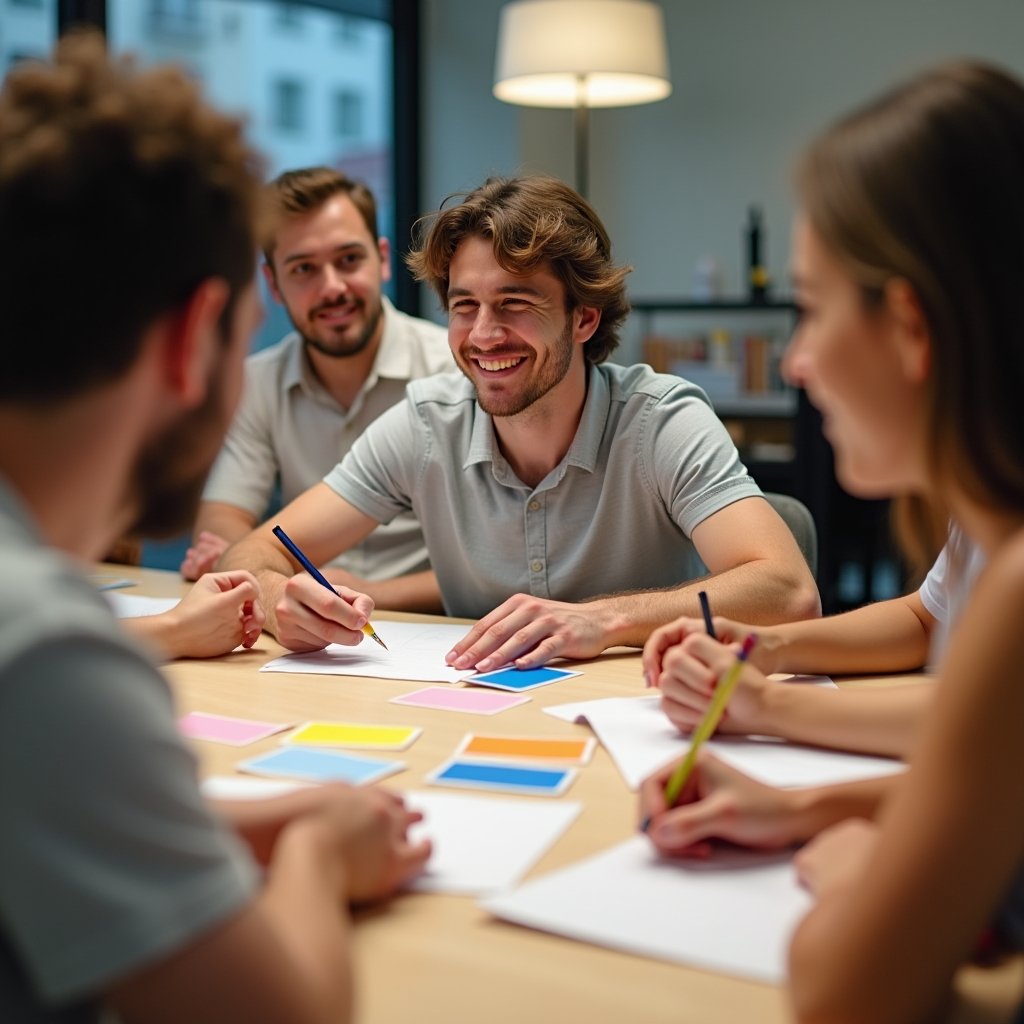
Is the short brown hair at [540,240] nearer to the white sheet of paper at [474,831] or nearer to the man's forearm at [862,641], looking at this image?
the man's forearm at [862,641]

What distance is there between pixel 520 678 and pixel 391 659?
8.5 inches

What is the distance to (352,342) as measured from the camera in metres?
2.95

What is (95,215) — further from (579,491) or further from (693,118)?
(693,118)

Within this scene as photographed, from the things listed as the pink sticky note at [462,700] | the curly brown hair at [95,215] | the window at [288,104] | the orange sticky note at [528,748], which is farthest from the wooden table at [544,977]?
the window at [288,104]

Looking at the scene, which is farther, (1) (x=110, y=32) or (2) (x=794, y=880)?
(1) (x=110, y=32)

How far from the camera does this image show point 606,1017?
0.80 metres

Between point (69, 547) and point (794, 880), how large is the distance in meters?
0.61

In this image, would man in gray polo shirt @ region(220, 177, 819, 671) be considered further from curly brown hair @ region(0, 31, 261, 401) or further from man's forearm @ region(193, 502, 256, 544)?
curly brown hair @ region(0, 31, 261, 401)

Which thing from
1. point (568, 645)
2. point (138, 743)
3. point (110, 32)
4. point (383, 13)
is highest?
point (383, 13)

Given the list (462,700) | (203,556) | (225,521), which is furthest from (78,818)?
(225,521)

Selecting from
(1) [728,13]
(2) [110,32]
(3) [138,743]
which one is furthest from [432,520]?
(1) [728,13]

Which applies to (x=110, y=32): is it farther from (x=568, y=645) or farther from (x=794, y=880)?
(x=794, y=880)

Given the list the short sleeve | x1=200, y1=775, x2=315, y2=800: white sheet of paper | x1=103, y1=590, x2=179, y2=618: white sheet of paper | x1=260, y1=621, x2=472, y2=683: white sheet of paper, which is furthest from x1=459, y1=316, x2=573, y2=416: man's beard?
x1=200, y1=775, x2=315, y2=800: white sheet of paper

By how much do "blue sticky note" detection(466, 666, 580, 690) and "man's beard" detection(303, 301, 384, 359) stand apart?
1.43m
